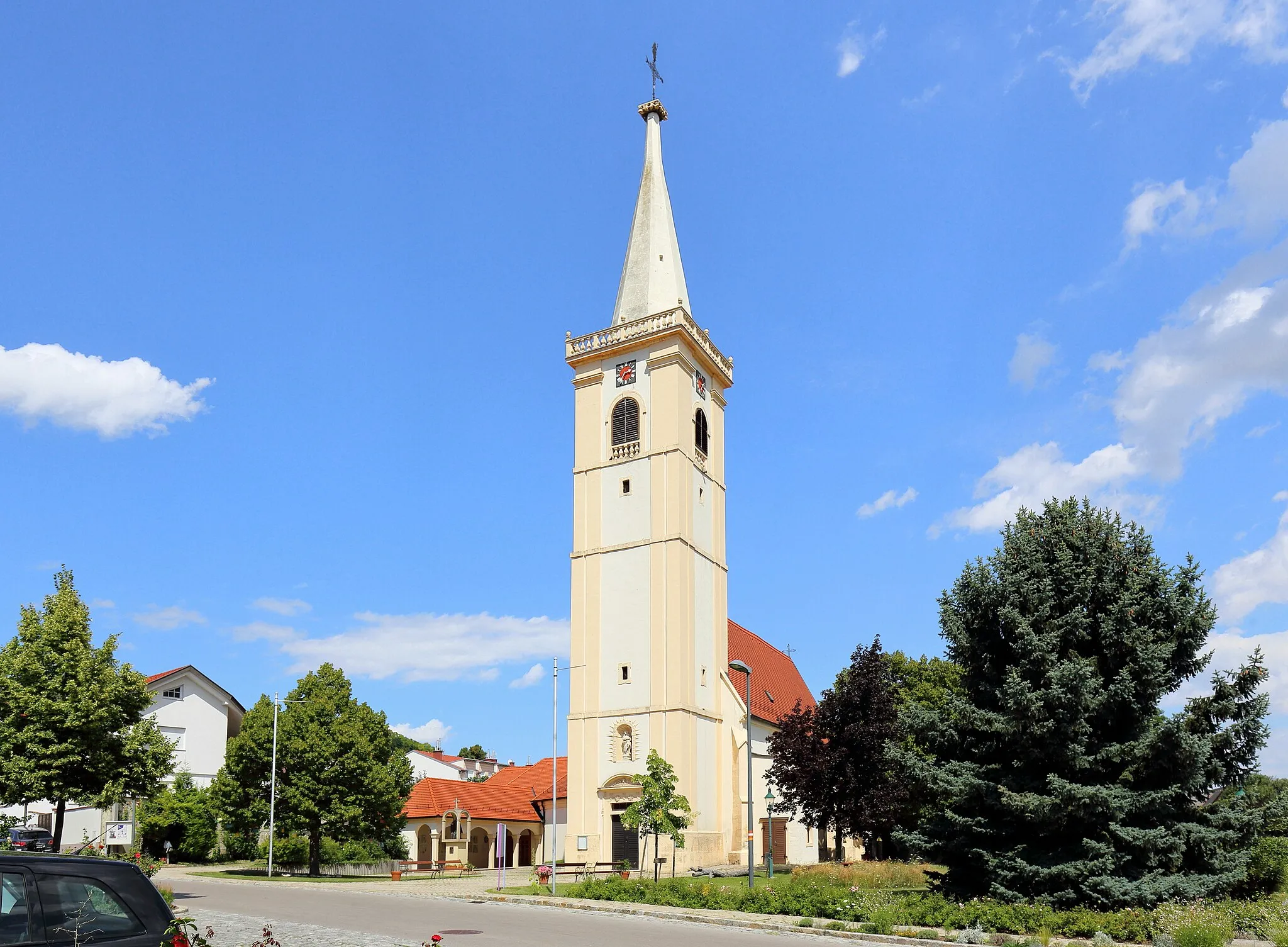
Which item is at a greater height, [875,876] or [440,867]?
[875,876]

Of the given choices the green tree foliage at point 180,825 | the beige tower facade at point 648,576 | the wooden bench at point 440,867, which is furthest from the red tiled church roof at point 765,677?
the green tree foliage at point 180,825

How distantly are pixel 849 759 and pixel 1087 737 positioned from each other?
17.1 meters

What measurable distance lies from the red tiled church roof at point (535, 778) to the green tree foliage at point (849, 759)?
18.9 meters

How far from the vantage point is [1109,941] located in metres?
17.2

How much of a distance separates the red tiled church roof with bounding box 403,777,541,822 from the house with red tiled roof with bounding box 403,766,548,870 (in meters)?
0.03

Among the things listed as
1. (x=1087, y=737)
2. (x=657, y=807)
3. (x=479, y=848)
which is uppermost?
(x=1087, y=737)

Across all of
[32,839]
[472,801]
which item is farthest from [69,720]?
[472,801]

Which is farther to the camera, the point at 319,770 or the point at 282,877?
the point at 319,770

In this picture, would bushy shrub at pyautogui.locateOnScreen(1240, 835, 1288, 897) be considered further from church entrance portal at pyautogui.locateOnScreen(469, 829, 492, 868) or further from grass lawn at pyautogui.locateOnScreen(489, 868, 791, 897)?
church entrance portal at pyautogui.locateOnScreen(469, 829, 492, 868)

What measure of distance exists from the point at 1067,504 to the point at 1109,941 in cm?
935

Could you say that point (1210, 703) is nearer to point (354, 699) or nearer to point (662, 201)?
point (354, 699)

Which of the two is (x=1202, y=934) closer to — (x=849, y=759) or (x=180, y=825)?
(x=849, y=759)

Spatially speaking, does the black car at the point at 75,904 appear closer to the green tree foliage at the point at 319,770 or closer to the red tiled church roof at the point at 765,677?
the green tree foliage at the point at 319,770

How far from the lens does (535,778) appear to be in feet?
195
